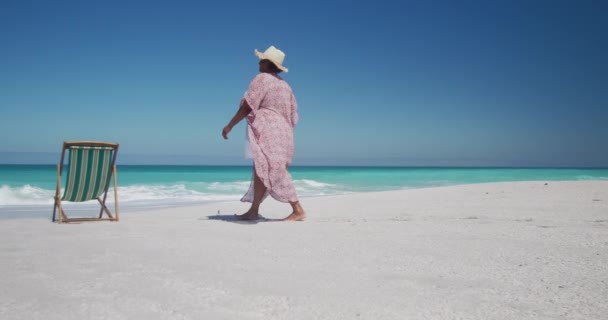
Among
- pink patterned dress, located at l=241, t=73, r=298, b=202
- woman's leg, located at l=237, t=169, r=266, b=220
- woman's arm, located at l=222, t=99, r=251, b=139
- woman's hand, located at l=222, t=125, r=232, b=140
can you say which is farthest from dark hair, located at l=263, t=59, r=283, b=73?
woman's leg, located at l=237, t=169, r=266, b=220

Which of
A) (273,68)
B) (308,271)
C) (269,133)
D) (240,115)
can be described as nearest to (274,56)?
(273,68)

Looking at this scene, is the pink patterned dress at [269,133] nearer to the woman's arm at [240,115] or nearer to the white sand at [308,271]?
the woman's arm at [240,115]

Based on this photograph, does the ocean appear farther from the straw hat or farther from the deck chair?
the straw hat

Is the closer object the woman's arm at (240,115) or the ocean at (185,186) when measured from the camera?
the woman's arm at (240,115)

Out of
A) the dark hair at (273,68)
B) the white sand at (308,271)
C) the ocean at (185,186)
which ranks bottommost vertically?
the ocean at (185,186)

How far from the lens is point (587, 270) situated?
244 centimetres

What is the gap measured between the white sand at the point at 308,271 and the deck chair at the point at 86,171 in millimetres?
759

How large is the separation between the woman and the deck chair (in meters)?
1.48

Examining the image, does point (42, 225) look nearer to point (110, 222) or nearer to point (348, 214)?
point (110, 222)

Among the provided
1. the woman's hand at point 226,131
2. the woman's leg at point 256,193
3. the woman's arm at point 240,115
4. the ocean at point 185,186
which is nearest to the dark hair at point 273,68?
the woman's arm at point 240,115

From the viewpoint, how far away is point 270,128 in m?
4.71

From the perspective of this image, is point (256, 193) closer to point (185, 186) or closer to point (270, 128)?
point (270, 128)

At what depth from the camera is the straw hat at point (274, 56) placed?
4.79 metres

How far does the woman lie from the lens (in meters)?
4.69
